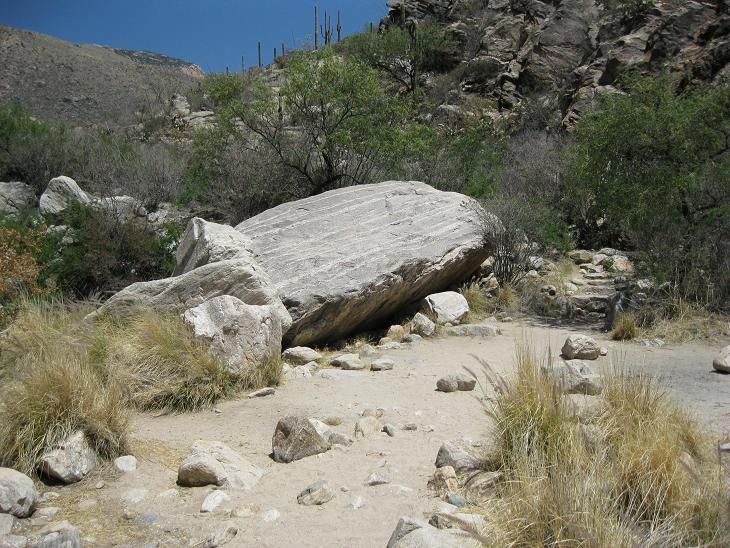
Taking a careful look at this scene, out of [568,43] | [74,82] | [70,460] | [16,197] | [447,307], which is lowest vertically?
[70,460]

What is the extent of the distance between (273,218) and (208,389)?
4089 mm

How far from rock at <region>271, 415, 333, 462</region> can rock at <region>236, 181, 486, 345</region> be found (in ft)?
10.6

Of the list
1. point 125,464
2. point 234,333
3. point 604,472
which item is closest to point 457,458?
point 604,472

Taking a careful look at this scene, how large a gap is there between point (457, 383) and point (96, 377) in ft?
9.55

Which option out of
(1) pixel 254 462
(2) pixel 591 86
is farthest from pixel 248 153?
(2) pixel 591 86

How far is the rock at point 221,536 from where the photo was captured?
3.16 metres

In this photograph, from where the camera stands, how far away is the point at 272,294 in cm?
716

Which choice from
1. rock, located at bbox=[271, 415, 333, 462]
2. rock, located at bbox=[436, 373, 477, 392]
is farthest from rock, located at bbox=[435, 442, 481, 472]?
rock, located at bbox=[436, 373, 477, 392]

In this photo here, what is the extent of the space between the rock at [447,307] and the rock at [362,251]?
0.26m

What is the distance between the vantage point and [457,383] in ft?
18.6

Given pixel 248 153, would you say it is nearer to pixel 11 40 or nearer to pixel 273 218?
pixel 273 218

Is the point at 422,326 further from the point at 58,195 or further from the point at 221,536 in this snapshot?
the point at 58,195

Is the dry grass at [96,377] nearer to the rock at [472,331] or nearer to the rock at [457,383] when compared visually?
the rock at [457,383]

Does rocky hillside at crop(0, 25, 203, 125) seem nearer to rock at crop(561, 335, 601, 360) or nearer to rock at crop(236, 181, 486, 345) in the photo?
rock at crop(236, 181, 486, 345)
